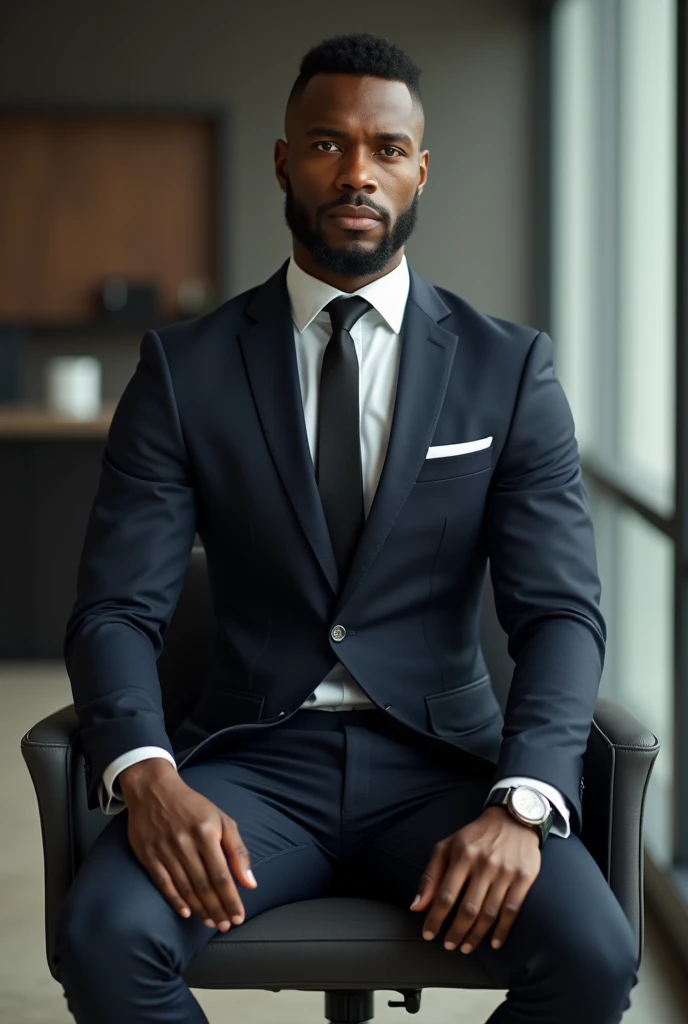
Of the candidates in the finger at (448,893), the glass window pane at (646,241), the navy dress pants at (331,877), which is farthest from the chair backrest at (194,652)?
the glass window pane at (646,241)

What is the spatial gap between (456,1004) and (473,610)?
1.03m

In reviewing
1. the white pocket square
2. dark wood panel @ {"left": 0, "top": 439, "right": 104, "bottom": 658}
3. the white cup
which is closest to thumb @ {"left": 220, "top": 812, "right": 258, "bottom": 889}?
the white pocket square

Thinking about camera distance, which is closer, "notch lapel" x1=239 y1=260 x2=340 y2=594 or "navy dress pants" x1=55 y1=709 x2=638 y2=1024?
"navy dress pants" x1=55 y1=709 x2=638 y2=1024

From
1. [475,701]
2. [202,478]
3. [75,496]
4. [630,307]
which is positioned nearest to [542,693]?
[475,701]

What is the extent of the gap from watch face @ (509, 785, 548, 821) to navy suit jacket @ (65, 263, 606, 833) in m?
0.15

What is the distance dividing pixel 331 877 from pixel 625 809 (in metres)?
0.40

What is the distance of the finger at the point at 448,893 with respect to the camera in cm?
147

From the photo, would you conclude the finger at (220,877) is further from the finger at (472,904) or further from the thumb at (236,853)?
the finger at (472,904)

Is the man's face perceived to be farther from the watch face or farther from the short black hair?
the watch face

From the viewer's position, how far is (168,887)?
4.84 ft

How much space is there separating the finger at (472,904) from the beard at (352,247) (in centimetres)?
82

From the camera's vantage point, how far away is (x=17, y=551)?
5.08 meters

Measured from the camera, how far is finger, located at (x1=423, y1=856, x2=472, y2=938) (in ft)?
4.81

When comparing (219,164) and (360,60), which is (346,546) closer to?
(360,60)
